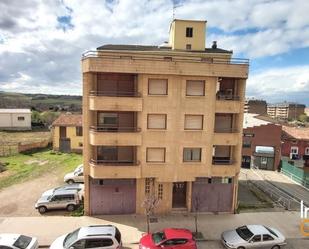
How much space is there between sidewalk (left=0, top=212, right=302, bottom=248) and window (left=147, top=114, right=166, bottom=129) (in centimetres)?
770

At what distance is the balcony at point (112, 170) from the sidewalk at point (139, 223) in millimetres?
3646

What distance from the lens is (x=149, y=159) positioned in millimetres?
23234

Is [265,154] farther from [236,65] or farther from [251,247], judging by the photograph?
[251,247]

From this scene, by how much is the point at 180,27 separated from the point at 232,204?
17.6 meters

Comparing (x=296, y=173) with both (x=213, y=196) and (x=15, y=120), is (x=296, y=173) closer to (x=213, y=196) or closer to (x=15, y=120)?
(x=213, y=196)

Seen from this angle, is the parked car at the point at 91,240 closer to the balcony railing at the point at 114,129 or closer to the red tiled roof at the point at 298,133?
the balcony railing at the point at 114,129

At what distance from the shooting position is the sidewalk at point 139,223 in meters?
20.1

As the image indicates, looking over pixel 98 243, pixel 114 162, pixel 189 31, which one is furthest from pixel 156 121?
pixel 189 31

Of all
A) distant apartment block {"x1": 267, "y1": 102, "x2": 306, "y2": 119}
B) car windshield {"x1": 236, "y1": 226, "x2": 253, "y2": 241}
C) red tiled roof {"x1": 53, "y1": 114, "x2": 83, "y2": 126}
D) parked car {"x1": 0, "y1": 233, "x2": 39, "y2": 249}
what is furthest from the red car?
distant apartment block {"x1": 267, "y1": 102, "x2": 306, "y2": 119}

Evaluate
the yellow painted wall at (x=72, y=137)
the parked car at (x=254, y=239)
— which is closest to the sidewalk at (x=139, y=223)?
the parked car at (x=254, y=239)

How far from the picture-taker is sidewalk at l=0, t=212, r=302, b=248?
20.1m

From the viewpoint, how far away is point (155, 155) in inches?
916

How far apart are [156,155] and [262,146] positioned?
2516cm

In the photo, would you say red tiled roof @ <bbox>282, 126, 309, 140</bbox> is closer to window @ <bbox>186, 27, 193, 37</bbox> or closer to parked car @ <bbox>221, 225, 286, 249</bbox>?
window @ <bbox>186, 27, 193, 37</bbox>
